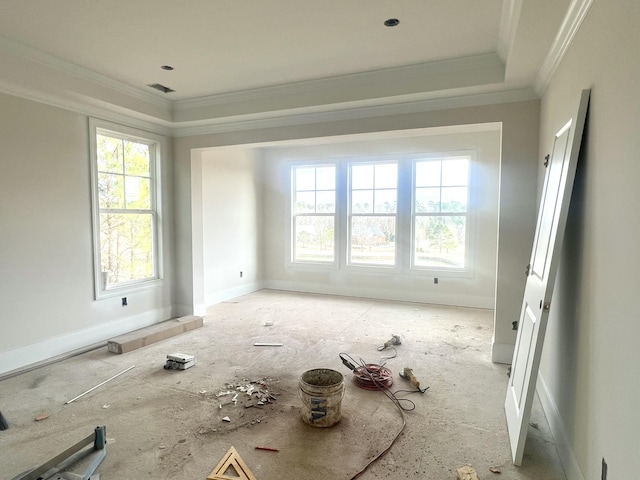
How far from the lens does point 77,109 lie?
392 cm

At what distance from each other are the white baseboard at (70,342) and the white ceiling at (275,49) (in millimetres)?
2443

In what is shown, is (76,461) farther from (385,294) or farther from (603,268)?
(385,294)

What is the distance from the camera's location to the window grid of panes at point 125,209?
433 cm

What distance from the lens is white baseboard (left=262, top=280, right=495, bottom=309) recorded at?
581 centimetres

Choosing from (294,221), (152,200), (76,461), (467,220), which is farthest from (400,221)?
(76,461)

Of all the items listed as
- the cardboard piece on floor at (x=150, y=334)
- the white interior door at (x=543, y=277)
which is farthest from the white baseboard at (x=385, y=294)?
the white interior door at (x=543, y=277)

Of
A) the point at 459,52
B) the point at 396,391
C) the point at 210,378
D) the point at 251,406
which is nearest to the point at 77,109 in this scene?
the point at 210,378

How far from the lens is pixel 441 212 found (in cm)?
601

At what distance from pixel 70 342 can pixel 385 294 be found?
15.0 ft

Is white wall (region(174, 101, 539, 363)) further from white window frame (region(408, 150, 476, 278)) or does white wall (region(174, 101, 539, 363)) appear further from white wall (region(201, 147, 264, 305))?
white wall (region(201, 147, 264, 305))

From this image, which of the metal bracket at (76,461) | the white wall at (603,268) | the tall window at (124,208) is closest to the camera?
the white wall at (603,268)

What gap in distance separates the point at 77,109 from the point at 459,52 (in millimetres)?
3943

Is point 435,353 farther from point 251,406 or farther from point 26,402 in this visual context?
point 26,402

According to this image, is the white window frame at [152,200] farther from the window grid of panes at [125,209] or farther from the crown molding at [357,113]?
the crown molding at [357,113]
